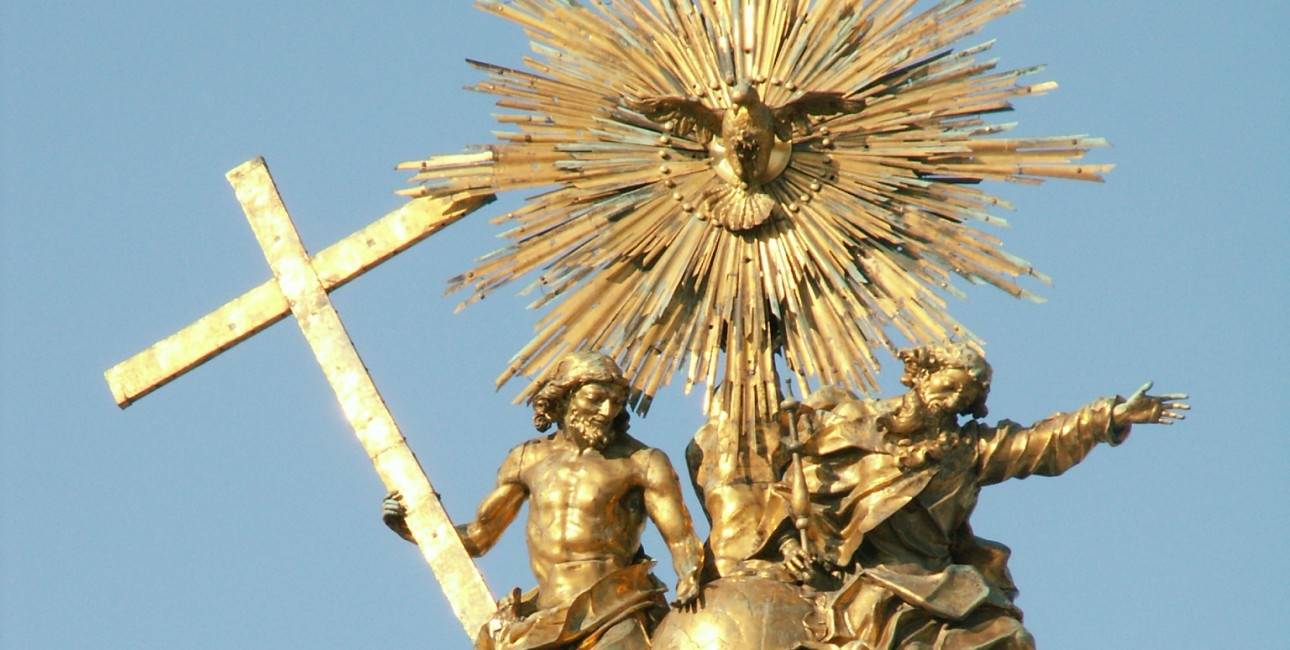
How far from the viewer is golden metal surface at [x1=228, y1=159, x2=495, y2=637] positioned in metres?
22.1

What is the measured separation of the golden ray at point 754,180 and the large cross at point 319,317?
66 centimetres

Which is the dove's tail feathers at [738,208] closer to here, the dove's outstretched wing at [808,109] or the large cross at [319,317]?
the dove's outstretched wing at [808,109]

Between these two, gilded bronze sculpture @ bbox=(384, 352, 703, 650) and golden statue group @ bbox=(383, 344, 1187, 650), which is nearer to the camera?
golden statue group @ bbox=(383, 344, 1187, 650)

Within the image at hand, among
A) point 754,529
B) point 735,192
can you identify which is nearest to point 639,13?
point 735,192

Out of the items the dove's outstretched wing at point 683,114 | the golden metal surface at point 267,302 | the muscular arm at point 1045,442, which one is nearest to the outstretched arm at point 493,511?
the golden metal surface at point 267,302

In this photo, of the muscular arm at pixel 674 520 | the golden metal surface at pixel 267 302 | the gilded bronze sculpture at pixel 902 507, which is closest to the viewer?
the gilded bronze sculpture at pixel 902 507

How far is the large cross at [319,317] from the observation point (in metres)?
22.4

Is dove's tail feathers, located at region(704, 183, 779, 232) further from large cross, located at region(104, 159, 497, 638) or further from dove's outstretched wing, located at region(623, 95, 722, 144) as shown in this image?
large cross, located at region(104, 159, 497, 638)

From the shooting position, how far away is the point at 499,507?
22.2 metres

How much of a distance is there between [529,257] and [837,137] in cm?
152

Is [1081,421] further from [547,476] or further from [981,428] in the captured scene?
[547,476]

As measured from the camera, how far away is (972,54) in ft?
71.9

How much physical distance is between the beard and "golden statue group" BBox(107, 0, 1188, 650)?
1 centimetres

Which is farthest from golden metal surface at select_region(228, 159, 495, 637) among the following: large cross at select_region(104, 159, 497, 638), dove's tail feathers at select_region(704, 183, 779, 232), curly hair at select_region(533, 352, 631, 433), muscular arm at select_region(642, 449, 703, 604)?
dove's tail feathers at select_region(704, 183, 779, 232)
